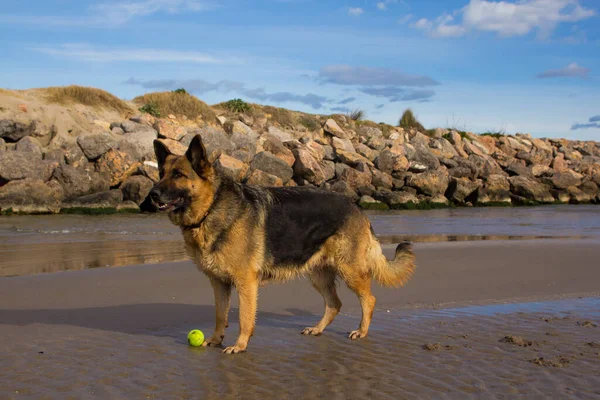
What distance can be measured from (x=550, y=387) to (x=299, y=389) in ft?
6.28

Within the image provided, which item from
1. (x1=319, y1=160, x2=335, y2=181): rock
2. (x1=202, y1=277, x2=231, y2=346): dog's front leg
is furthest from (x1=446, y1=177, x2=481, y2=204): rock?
(x1=202, y1=277, x2=231, y2=346): dog's front leg

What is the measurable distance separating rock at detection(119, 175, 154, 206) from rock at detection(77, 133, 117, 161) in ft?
9.44

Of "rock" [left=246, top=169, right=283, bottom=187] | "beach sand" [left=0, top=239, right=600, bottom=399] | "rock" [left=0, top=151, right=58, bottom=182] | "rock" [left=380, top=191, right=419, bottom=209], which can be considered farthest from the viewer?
"rock" [left=380, top=191, right=419, bottom=209]

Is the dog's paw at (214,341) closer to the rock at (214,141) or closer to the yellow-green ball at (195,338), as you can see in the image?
the yellow-green ball at (195,338)

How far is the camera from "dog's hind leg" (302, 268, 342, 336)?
6.92 metres

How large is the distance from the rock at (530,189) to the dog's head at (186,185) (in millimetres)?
30293

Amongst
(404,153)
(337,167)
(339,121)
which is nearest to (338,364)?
(337,167)

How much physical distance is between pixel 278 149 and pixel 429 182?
776 cm

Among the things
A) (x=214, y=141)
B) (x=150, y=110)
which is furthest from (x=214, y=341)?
(x=150, y=110)

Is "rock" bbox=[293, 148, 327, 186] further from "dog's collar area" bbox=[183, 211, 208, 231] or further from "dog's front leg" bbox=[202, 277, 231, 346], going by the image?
"dog's collar area" bbox=[183, 211, 208, 231]

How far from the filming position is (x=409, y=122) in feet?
163

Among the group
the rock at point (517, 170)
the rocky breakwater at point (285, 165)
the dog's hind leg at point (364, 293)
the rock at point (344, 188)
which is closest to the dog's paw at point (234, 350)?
the dog's hind leg at point (364, 293)

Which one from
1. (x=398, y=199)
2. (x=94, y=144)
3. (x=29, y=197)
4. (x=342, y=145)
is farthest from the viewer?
(x=342, y=145)

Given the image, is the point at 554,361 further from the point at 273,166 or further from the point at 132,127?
the point at 132,127
